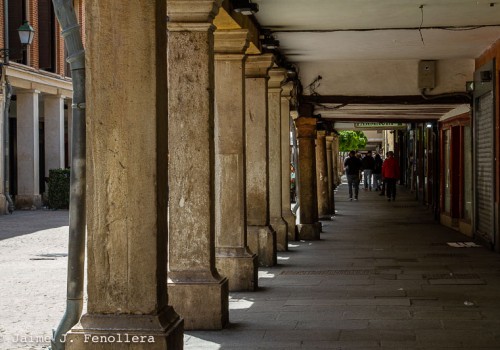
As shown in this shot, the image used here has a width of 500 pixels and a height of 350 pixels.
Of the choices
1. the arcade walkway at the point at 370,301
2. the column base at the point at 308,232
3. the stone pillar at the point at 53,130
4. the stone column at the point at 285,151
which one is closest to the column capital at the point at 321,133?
the column base at the point at 308,232

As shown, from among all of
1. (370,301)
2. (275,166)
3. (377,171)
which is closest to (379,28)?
(275,166)

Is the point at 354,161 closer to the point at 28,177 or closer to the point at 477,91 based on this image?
the point at 28,177

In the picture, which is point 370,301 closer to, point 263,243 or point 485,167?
point 263,243

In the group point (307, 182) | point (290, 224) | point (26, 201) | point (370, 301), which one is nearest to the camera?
point (370, 301)

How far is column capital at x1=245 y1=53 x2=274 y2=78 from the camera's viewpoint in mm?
14195

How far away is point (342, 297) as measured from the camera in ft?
36.8

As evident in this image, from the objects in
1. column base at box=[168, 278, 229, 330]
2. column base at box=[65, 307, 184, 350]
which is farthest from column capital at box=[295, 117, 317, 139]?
column base at box=[65, 307, 184, 350]

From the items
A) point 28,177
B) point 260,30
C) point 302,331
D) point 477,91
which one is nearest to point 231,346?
point 302,331

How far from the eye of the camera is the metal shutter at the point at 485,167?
55.9 feet

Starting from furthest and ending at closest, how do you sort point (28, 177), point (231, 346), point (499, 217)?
point (28, 177), point (499, 217), point (231, 346)

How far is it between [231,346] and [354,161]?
90.4ft

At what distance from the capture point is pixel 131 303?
21.3 feet

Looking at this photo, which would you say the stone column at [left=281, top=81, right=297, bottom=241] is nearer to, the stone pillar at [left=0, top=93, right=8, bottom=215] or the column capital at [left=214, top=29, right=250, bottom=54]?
the column capital at [left=214, top=29, right=250, bottom=54]

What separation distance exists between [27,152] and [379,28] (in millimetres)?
20675
